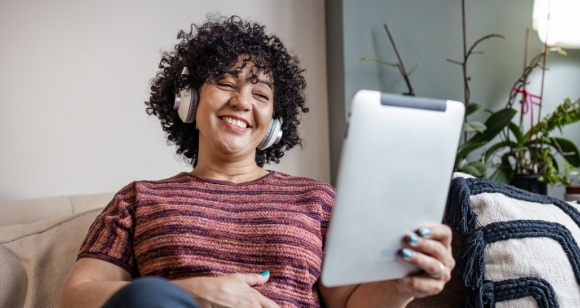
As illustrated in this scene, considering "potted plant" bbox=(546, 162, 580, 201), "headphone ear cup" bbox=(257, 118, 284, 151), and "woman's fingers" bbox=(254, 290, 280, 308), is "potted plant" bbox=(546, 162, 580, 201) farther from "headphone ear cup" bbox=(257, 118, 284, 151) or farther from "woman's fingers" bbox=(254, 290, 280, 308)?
"woman's fingers" bbox=(254, 290, 280, 308)

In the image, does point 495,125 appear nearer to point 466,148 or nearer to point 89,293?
point 466,148

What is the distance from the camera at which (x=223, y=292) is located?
34.9 inches

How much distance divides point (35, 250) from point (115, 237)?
0.27 m

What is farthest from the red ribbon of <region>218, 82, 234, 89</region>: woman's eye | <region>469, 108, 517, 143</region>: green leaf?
<region>218, 82, 234, 89</region>: woman's eye

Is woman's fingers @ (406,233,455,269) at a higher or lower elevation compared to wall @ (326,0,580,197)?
lower

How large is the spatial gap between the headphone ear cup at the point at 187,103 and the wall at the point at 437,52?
1035 millimetres

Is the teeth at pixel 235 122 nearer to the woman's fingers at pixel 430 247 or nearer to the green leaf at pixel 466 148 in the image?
the woman's fingers at pixel 430 247

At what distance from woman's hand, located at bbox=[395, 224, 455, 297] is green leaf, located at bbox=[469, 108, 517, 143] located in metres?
1.57

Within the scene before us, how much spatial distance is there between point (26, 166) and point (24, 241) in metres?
0.61

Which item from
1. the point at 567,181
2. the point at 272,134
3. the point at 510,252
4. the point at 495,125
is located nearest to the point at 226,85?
the point at 272,134

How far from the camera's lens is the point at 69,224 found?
1308mm

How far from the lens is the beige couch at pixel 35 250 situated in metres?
1.15

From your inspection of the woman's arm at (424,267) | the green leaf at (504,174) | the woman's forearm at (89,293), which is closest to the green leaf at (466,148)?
the green leaf at (504,174)

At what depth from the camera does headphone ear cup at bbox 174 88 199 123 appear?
4.11 feet
